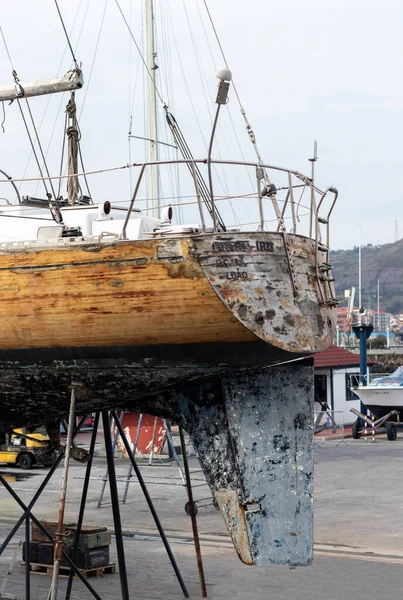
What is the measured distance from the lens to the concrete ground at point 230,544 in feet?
36.7

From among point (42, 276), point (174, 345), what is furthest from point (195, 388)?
point (42, 276)

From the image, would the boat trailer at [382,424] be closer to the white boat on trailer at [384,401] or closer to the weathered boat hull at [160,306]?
the white boat on trailer at [384,401]

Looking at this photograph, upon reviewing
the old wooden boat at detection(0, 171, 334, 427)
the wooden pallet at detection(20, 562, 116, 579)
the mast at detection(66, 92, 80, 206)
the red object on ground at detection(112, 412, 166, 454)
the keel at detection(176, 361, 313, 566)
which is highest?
the mast at detection(66, 92, 80, 206)

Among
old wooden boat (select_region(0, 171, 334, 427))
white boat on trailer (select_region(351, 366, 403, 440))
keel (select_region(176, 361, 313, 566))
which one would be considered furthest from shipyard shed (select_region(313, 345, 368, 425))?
old wooden boat (select_region(0, 171, 334, 427))

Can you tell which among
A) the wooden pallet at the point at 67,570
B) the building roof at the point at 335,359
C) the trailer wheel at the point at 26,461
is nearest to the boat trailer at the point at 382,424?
the building roof at the point at 335,359

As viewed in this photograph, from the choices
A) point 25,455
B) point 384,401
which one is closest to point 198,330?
point 25,455

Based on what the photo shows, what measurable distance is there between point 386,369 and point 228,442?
5306 centimetres

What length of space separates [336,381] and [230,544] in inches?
801

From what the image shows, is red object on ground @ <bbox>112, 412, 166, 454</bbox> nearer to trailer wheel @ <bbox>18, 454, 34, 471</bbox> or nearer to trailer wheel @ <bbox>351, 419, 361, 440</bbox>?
trailer wheel @ <bbox>18, 454, 34, 471</bbox>

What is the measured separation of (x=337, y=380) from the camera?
Result: 34000 mm

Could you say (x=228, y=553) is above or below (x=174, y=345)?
below

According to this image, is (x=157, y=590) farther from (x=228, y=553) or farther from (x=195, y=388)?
(x=195, y=388)

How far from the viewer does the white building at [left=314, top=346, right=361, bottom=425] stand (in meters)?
33.5

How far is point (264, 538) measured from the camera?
28.5 ft
